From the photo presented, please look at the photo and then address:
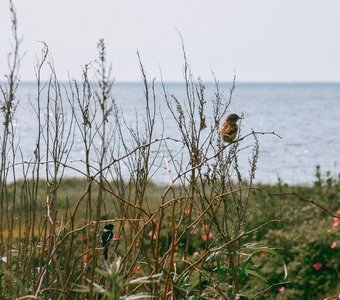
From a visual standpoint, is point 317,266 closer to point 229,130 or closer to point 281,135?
point 229,130

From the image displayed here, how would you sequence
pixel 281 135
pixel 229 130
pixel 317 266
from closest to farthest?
pixel 229 130, pixel 317 266, pixel 281 135

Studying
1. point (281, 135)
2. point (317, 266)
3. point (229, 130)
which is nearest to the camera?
point (229, 130)

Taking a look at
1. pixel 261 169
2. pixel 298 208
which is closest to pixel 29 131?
pixel 261 169

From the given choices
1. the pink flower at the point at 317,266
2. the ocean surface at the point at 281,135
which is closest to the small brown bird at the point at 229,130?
the ocean surface at the point at 281,135

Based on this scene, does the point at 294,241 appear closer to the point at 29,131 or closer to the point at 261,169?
the point at 261,169

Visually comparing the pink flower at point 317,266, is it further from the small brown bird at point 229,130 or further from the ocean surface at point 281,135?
the small brown bird at point 229,130

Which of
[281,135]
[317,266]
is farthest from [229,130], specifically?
[281,135]

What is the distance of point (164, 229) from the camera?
798cm

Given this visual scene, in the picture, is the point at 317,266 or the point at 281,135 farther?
the point at 281,135

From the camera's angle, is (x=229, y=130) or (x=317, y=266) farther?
(x=317, y=266)

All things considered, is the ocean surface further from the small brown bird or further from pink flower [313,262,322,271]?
pink flower [313,262,322,271]

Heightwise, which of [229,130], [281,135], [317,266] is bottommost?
[281,135]

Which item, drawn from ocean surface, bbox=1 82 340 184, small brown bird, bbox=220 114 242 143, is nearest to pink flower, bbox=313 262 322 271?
ocean surface, bbox=1 82 340 184

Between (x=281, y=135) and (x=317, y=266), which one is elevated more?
(x=317, y=266)
